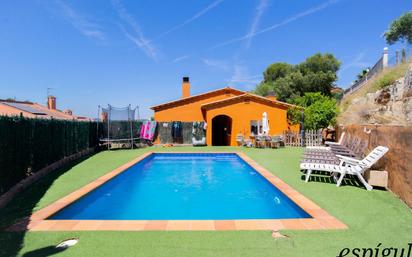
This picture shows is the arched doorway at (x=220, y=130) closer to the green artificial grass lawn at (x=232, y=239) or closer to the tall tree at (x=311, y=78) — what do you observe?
the tall tree at (x=311, y=78)

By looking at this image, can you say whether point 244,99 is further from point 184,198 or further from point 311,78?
point 311,78

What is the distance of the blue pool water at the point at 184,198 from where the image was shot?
551 centimetres

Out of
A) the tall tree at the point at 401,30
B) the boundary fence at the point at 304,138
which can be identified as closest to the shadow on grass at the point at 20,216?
the boundary fence at the point at 304,138

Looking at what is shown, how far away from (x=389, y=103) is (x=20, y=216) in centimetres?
2093

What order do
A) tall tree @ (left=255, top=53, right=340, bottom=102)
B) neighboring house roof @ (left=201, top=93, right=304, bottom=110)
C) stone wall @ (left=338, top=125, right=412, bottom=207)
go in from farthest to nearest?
tall tree @ (left=255, top=53, right=340, bottom=102) < neighboring house roof @ (left=201, top=93, right=304, bottom=110) < stone wall @ (left=338, top=125, right=412, bottom=207)

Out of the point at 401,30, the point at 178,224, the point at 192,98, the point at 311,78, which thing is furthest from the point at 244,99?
the point at 401,30

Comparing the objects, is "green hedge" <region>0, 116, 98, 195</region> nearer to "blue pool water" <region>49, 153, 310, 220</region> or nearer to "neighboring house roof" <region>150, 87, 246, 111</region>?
"blue pool water" <region>49, 153, 310, 220</region>

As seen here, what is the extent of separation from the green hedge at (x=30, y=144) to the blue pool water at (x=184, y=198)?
2065mm

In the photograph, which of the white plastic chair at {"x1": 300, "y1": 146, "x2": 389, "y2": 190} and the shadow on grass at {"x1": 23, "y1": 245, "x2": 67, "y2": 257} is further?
the white plastic chair at {"x1": 300, "y1": 146, "x2": 389, "y2": 190}

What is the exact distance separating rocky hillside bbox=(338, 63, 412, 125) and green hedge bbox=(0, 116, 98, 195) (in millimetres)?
16527

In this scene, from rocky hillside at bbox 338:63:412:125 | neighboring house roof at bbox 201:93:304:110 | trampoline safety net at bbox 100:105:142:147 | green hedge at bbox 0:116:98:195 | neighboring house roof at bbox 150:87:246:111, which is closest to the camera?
green hedge at bbox 0:116:98:195

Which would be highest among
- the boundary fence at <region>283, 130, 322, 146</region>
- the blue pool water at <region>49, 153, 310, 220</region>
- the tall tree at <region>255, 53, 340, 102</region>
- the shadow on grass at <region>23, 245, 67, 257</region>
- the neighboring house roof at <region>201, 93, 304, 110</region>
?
the tall tree at <region>255, 53, 340, 102</region>

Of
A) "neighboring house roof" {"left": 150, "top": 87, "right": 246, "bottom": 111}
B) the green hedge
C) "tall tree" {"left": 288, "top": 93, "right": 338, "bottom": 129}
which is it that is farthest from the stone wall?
"neighboring house roof" {"left": 150, "top": 87, "right": 246, "bottom": 111}

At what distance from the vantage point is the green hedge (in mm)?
6328
